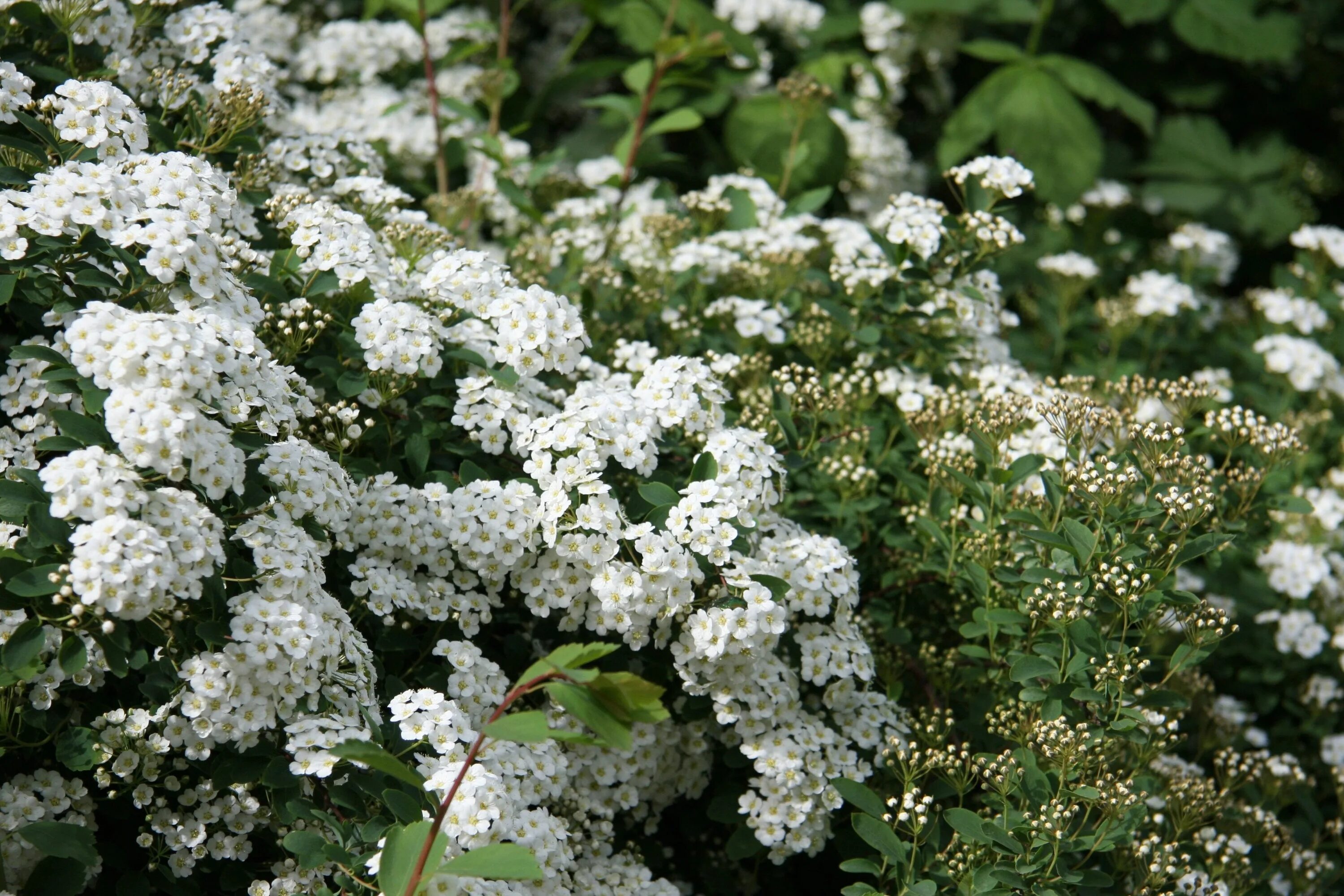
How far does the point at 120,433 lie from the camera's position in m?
2.14

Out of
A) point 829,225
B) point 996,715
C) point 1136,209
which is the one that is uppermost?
point 829,225

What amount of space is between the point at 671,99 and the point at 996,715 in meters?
3.26

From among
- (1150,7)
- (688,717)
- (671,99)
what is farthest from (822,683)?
(1150,7)

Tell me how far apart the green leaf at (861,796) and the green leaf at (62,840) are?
1.57 meters

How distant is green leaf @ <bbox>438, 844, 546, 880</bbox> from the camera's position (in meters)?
1.96

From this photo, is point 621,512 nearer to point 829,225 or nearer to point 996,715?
point 996,715

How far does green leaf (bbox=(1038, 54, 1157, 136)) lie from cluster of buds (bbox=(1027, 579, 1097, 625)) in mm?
3136

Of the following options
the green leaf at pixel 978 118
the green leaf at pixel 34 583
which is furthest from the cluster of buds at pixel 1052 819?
the green leaf at pixel 978 118

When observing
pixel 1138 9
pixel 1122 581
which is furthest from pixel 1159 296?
pixel 1122 581

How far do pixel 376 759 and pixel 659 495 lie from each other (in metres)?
0.95

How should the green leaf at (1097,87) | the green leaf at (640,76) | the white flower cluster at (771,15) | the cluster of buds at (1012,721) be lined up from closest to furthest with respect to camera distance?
1. the cluster of buds at (1012,721)
2. the green leaf at (640,76)
3. the green leaf at (1097,87)
4. the white flower cluster at (771,15)

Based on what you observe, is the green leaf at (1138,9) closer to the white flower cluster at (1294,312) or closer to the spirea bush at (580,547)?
the white flower cluster at (1294,312)

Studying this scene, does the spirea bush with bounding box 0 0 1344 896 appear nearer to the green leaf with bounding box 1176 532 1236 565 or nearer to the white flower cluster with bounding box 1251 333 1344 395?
the green leaf with bounding box 1176 532 1236 565

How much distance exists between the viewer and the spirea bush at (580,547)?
2.30 m
